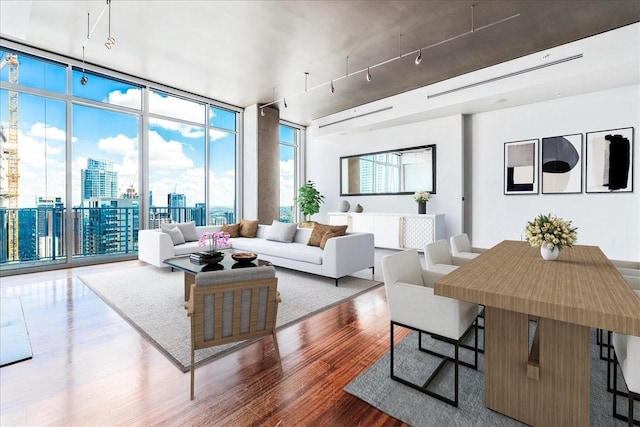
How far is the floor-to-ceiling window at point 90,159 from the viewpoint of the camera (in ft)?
15.2

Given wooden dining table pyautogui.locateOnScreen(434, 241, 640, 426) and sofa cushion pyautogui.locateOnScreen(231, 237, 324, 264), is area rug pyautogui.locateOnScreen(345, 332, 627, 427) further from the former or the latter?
sofa cushion pyautogui.locateOnScreen(231, 237, 324, 264)

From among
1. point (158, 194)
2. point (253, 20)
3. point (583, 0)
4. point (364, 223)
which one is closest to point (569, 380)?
point (583, 0)

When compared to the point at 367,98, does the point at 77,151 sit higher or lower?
lower

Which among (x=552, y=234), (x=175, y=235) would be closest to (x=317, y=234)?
(x=175, y=235)

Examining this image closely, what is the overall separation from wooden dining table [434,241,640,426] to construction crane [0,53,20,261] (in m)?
6.19

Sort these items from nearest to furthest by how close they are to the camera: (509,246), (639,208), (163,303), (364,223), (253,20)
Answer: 1. (509,246)
2. (163,303)
3. (253,20)
4. (639,208)
5. (364,223)

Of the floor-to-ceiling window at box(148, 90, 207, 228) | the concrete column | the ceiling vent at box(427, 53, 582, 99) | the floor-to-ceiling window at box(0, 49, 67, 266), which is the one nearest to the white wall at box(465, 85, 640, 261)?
the ceiling vent at box(427, 53, 582, 99)

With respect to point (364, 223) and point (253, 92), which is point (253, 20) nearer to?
point (253, 92)

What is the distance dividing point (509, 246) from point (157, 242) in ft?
15.3

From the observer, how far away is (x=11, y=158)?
4.59 m

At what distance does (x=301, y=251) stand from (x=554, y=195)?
4.43 m

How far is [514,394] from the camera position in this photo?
155cm

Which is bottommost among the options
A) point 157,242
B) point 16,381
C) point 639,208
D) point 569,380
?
point 16,381

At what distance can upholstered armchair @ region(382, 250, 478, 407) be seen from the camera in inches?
65.0
